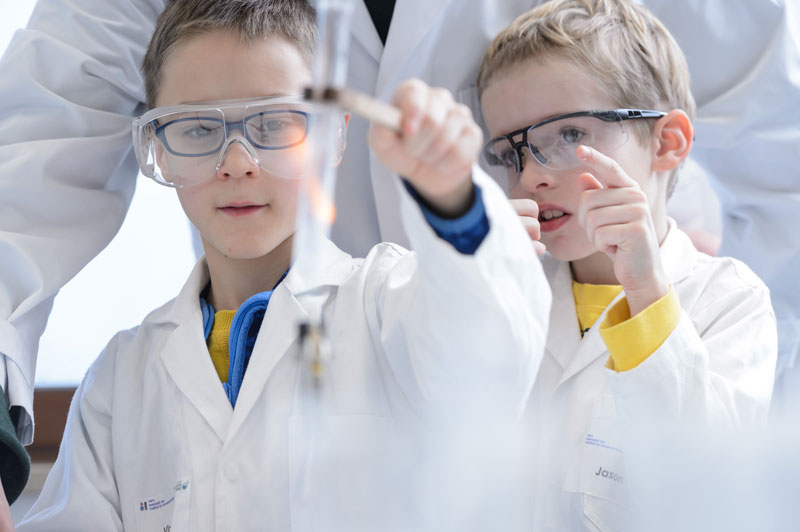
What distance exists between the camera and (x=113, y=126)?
1.55 meters

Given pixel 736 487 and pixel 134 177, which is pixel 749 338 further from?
pixel 134 177

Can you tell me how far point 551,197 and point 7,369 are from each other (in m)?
0.84

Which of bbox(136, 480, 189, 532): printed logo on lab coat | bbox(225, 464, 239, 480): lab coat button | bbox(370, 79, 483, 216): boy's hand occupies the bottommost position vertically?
bbox(136, 480, 189, 532): printed logo on lab coat

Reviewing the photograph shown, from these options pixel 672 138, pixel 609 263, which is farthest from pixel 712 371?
pixel 672 138

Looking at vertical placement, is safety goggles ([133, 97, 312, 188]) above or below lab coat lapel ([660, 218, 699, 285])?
above

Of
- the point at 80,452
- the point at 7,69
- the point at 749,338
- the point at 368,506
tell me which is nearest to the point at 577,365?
the point at 749,338

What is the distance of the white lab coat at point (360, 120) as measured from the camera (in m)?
1.43

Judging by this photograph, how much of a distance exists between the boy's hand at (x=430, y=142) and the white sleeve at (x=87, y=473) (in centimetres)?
76

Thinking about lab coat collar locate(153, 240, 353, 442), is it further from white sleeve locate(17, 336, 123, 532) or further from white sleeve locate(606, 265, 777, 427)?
white sleeve locate(606, 265, 777, 427)

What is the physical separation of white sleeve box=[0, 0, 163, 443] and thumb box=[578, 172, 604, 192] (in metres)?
0.84

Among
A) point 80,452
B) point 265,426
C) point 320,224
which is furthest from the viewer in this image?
point 80,452

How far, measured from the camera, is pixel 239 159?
115 centimetres

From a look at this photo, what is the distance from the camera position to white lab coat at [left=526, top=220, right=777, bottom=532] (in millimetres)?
1041

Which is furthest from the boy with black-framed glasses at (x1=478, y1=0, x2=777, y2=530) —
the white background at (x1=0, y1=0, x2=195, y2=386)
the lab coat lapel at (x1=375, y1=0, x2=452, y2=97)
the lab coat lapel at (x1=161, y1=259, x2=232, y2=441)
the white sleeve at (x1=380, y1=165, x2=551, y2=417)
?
the white background at (x1=0, y1=0, x2=195, y2=386)
